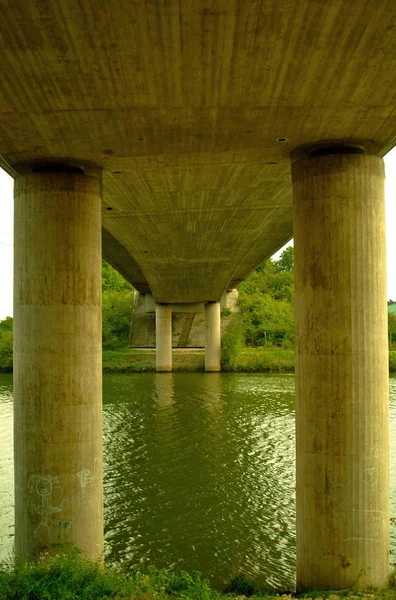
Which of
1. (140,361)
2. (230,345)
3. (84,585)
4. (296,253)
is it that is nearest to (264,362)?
(230,345)

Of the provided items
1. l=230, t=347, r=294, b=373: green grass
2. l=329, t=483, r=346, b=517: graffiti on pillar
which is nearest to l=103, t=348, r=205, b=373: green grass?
l=230, t=347, r=294, b=373: green grass

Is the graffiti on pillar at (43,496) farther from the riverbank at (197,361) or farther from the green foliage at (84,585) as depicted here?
the riverbank at (197,361)

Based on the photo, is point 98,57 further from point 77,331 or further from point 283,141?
point 77,331

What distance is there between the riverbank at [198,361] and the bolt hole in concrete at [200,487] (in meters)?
15.4

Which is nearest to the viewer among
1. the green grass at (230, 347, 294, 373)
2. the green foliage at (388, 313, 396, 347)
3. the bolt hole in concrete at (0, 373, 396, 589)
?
the bolt hole in concrete at (0, 373, 396, 589)

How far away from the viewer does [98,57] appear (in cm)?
566

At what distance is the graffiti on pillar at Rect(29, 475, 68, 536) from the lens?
317 inches

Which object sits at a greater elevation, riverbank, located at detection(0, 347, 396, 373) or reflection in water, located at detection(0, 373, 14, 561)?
riverbank, located at detection(0, 347, 396, 373)

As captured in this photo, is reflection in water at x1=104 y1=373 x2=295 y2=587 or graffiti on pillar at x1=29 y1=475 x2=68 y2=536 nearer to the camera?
graffiti on pillar at x1=29 y1=475 x2=68 y2=536

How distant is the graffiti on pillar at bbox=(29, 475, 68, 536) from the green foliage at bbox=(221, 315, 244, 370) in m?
33.3

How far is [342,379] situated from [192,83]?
453cm

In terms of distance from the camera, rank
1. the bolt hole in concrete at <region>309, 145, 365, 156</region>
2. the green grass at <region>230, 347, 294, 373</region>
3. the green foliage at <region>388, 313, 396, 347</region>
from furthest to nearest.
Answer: the green foliage at <region>388, 313, 396, 347</region>, the green grass at <region>230, 347, 294, 373</region>, the bolt hole in concrete at <region>309, 145, 365, 156</region>

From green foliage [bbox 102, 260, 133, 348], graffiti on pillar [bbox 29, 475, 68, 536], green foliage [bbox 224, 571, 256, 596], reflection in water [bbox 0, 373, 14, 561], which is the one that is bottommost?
green foliage [bbox 224, 571, 256, 596]

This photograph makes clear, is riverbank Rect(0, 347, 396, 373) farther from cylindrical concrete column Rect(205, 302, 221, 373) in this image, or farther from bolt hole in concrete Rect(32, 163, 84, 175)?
bolt hole in concrete Rect(32, 163, 84, 175)
